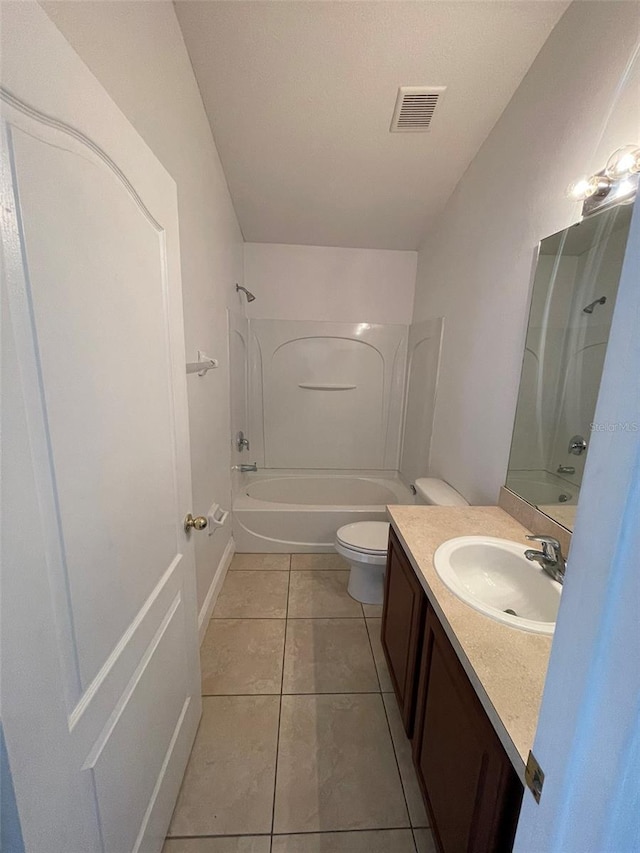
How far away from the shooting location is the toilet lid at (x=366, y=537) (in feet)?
6.54

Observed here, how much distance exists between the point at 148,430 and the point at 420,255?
9.35ft

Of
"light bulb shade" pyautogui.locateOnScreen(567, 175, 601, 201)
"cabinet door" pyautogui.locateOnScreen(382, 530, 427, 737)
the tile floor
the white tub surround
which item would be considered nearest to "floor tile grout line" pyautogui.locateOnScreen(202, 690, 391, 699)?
the tile floor

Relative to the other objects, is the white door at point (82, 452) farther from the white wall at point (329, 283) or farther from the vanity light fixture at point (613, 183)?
the white wall at point (329, 283)

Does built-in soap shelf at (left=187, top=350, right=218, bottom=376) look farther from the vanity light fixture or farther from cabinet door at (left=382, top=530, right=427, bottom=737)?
the vanity light fixture

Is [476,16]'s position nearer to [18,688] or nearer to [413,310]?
[413,310]

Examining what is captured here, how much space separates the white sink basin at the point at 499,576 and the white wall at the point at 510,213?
474 millimetres

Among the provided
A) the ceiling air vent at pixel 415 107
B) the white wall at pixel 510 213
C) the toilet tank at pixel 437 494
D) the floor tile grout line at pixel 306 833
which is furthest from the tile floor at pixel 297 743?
the ceiling air vent at pixel 415 107

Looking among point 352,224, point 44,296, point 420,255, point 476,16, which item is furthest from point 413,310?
point 44,296

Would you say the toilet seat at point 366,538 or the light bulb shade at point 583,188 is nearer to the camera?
the light bulb shade at point 583,188

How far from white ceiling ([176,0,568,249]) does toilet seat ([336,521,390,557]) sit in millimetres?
2172

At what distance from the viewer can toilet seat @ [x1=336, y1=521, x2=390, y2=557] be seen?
1980 millimetres

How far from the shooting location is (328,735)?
1.35 m

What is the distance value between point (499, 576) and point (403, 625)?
1.35 ft

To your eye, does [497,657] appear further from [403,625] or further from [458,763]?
[403,625]
